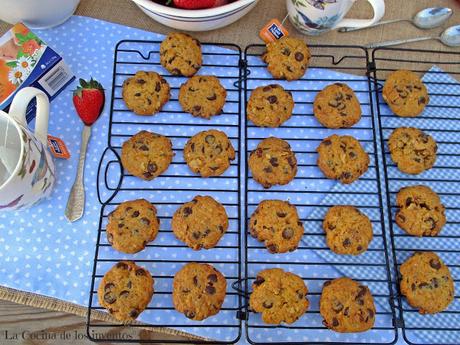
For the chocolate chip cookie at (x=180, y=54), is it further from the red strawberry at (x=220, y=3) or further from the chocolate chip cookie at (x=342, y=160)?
the chocolate chip cookie at (x=342, y=160)

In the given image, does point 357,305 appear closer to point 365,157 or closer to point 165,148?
point 365,157

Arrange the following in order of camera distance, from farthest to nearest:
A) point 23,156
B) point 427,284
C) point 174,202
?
point 174,202 < point 427,284 < point 23,156

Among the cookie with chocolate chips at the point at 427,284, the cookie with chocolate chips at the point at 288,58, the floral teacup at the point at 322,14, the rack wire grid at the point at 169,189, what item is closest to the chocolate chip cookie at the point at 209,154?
the rack wire grid at the point at 169,189

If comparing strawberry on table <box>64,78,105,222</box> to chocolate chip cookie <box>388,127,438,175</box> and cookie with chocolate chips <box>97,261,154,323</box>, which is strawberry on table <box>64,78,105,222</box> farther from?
chocolate chip cookie <box>388,127,438,175</box>

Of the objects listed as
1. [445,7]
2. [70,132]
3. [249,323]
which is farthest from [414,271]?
[70,132]

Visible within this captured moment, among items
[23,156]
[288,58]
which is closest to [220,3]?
[288,58]

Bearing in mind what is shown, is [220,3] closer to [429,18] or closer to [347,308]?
[429,18]

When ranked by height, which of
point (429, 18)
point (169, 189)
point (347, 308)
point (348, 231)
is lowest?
point (347, 308)

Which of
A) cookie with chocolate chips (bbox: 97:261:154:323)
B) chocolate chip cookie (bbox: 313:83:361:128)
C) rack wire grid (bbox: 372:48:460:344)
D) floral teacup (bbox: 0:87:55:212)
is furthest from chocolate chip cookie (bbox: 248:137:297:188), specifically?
floral teacup (bbox: 0:87:55:212)
